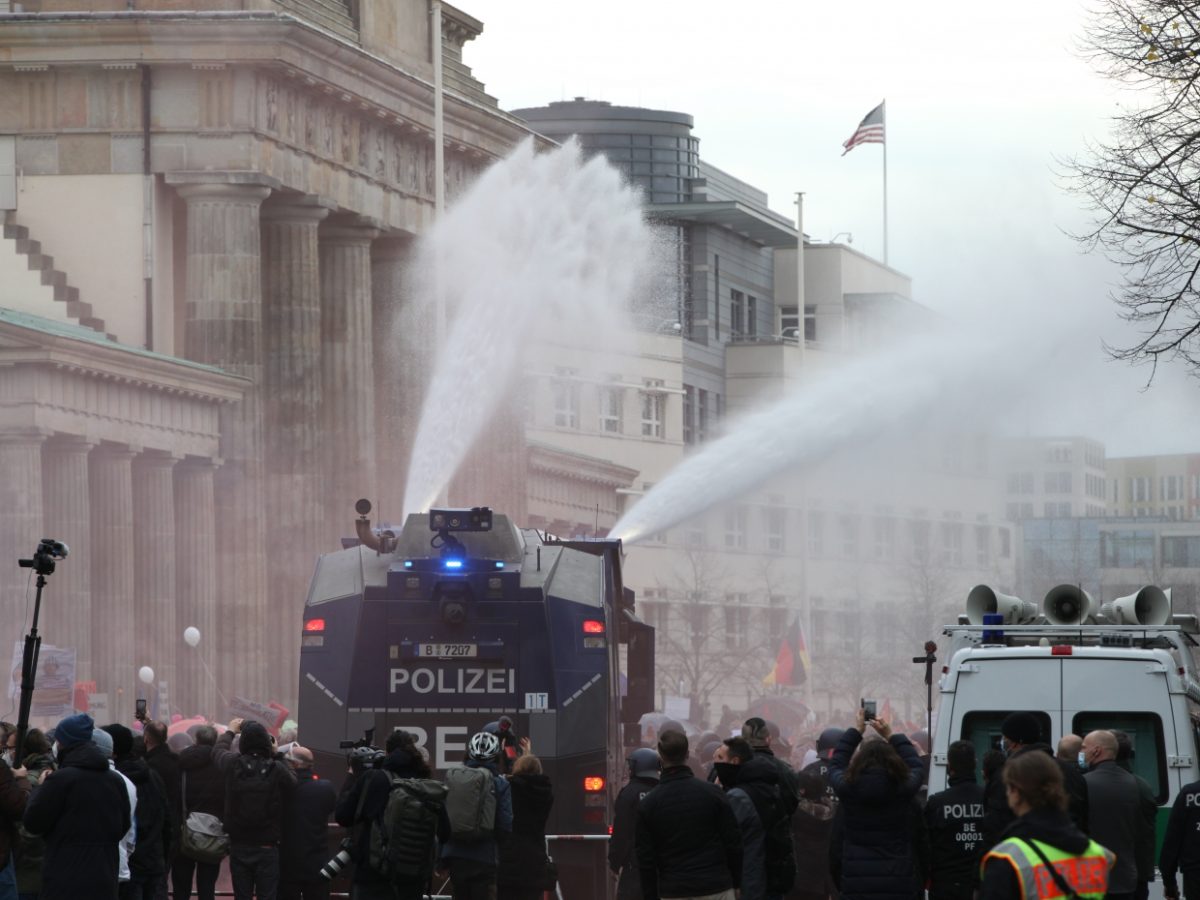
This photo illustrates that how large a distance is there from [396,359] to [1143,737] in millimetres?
51165

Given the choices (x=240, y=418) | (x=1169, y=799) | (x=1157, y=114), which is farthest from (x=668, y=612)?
(x=1169, y=799)

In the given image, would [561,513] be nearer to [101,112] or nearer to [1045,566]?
[101,112]

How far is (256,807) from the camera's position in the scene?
779 inches

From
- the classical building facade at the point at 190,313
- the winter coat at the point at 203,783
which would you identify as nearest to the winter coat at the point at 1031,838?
the winter coat at the point at 203,783

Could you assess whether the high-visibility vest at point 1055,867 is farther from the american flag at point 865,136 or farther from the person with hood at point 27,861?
the american flag at point 865,136

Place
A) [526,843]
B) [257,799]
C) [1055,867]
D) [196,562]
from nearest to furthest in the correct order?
[1055,867]
[526,843]
[257,799]
[196,562]

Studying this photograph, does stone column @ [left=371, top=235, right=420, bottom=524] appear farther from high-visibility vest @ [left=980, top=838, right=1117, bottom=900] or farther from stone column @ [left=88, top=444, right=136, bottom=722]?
high-visibility vest @ [left=980, top=838, right=1117, bottom=900]

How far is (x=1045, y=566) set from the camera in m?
131

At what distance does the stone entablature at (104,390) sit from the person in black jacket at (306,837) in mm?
26725

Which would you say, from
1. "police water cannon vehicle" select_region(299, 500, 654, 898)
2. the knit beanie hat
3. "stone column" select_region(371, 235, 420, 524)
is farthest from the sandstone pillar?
the knit beanie hat

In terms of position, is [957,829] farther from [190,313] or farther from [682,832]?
[190,313]

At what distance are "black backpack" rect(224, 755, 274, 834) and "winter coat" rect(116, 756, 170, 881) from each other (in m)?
1.27

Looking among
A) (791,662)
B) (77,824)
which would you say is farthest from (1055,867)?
(791,662)

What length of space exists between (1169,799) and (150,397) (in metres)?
35.4
